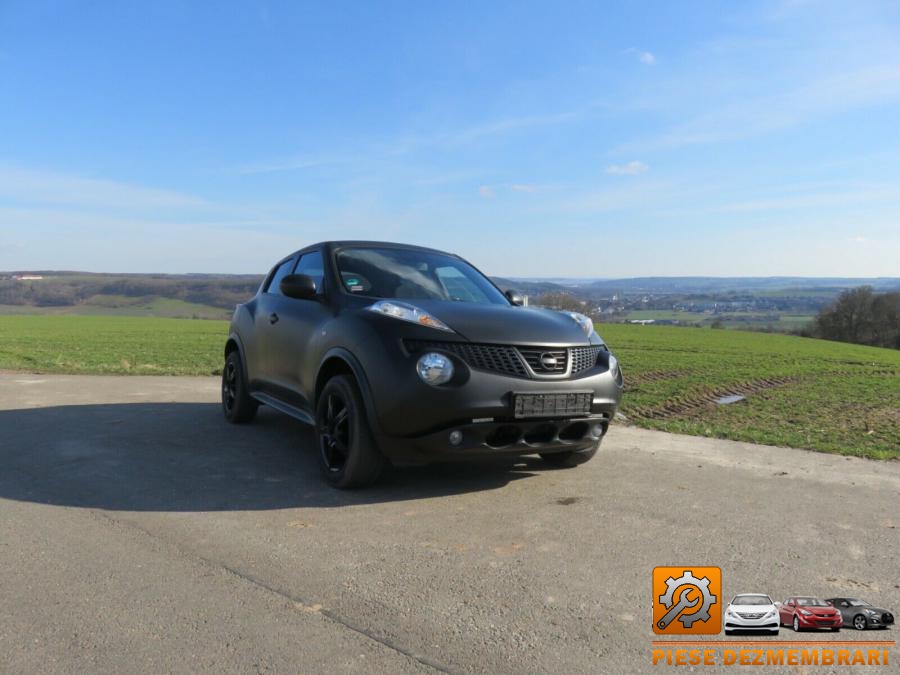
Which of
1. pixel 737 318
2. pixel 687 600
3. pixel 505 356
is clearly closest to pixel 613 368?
pixel 505 356

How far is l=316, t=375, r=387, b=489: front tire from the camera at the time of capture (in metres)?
4.59

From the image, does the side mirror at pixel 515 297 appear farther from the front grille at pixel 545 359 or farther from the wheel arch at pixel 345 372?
the wheel arch at pixel 345 372

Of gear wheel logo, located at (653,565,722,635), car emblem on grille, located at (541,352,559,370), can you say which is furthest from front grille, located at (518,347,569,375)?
gear wheel logo, located at (653,565,722,635)

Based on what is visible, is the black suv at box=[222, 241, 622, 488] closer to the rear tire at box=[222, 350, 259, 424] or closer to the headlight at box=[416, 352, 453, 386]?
the headlight at box=[416, 352, 453, 386]

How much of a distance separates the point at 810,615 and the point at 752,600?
23 centimetres

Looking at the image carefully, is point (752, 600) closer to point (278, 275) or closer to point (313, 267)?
point (313, 267)

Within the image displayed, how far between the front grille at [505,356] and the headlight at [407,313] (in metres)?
0.15

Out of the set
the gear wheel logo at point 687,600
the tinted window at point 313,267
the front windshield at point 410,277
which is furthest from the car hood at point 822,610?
the tinted window at point 313,267

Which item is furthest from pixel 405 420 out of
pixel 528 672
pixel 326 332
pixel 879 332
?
pixel 879 332

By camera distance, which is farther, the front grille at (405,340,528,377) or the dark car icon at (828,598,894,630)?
the front grille at (405,340,528,377)

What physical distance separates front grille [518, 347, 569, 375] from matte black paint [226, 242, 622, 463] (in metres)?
0.05

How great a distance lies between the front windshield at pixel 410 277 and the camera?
17.8 feet

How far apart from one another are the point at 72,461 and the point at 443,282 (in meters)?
3.23

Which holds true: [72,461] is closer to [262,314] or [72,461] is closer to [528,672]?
[262,314]
